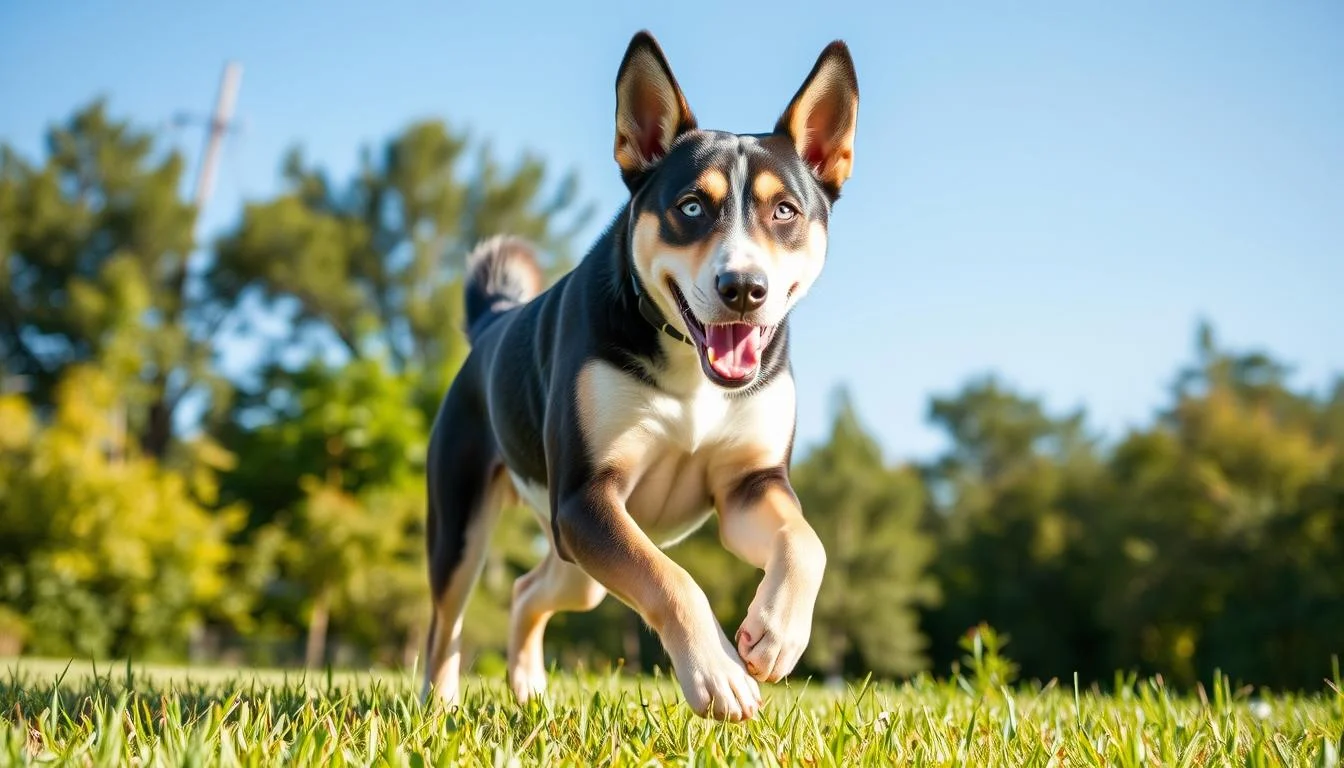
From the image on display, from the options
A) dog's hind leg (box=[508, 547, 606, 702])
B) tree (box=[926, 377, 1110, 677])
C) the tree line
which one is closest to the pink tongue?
dog's hind leg (box=[508, 547, 606, 702])

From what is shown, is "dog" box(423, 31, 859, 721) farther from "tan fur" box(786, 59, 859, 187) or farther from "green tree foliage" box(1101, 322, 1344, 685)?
"green tree foliage" box(1101, 322, 1344, 685)

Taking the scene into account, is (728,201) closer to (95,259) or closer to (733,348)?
(733,348)

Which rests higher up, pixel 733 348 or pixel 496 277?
pixel 496 277

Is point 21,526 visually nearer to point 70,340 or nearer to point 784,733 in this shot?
point 70,340

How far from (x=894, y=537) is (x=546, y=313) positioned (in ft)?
116

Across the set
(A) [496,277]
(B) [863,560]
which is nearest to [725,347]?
(A) [496,277]

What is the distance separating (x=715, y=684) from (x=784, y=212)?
1.65 metres

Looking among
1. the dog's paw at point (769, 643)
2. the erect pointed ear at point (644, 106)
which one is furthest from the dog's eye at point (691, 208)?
the dog's paw at point (769, 643)

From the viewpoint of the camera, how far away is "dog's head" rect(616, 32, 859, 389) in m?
3.63

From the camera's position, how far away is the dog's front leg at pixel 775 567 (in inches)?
128

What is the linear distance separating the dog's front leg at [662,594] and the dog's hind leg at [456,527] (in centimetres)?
162

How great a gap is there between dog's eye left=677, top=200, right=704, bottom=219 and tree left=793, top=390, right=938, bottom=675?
34231 mm

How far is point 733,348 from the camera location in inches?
147

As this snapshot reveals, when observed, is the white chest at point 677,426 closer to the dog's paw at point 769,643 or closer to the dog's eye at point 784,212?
the dog's eye at point 784,212
